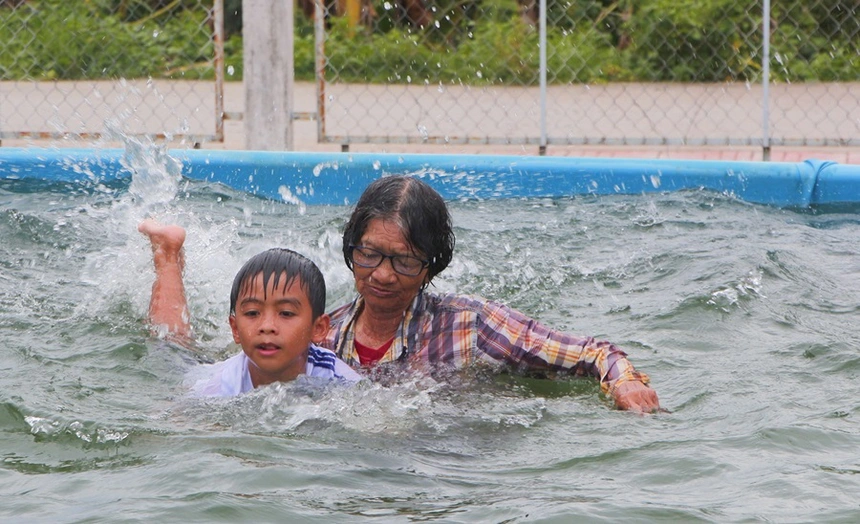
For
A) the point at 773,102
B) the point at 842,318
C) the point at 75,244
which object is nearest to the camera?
the point at 842,318

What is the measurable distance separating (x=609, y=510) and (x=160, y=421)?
4.84 ft

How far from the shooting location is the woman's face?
13.7ft

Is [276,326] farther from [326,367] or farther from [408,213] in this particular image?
[408,213]

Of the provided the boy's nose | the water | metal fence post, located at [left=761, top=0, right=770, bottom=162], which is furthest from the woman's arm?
metal fence post, located at [left=761, top=0, right=770, bottom=162]

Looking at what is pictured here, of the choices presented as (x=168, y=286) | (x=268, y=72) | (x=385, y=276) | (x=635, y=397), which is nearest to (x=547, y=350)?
(x=635, y=397)

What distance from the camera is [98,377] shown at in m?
4.79

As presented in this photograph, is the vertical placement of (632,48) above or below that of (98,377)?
above

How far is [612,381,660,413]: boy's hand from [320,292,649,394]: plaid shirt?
0.55 ft

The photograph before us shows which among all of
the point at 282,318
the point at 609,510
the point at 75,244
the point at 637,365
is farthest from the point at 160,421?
the point at 75,244

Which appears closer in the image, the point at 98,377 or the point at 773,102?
the point at 98,377

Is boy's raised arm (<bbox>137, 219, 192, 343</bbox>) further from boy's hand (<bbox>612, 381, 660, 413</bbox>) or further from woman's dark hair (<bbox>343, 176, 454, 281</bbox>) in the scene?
boy's hand (<bbox>612, 381, 660, 413</bbox>)

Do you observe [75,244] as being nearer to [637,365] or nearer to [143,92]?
[637,365]

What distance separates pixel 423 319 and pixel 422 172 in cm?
375

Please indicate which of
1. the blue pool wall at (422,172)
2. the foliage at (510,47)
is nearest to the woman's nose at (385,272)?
the blue pool wall at (422,172)
